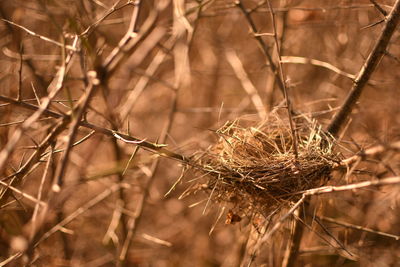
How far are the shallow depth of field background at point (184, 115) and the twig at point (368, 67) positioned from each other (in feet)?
2.15

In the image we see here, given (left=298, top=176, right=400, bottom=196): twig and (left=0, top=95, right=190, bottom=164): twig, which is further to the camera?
(left=0, top=95, right=190, bottom=164): twig

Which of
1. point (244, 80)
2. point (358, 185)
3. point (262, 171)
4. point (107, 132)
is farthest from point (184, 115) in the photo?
point (358, 185)

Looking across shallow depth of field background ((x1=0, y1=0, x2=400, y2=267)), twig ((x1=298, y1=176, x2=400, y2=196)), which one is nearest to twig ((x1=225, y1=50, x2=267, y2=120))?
shallow depth of field background ((x1=0, y1=0, x2=400, y2=267))

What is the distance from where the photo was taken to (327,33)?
16.8 feet

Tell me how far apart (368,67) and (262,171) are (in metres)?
0.75

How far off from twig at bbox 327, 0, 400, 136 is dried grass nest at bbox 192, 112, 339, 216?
0.10m

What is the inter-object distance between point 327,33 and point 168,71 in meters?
1.99

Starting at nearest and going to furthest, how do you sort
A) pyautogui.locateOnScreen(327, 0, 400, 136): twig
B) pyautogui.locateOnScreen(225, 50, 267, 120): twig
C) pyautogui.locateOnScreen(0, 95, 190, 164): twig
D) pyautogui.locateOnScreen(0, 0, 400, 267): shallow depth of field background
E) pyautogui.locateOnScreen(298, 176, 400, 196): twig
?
pyautogui.locateOnScreen(298, 176, 400, 196): twig
pyautogui.locateOnScreen(0, 95, 190, 164): twig
pyautogui.locateOnScreen(327, 0, 400, 136): twig
pyautogui.locateOnScreen(0, 0, 400, 267): shallow depth of field background
pyautogui.locateOnScreen(225, 50, 267, 120): twig

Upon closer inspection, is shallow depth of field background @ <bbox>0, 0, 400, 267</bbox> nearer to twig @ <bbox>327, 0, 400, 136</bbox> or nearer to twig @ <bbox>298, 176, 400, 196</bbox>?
twig @ <bbox>327, 0, 400, 136</bbox>

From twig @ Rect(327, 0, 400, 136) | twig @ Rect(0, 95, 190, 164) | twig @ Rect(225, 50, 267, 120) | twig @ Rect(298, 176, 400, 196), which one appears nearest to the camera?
twig @ Rect(298, 176, 400, 196)

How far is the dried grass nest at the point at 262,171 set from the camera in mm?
2297

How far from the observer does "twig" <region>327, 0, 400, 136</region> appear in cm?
225

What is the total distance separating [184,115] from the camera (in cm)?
587

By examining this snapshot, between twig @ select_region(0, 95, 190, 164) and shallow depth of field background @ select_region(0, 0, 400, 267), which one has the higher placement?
twig @ select_region(0, 95, 190, 164)
